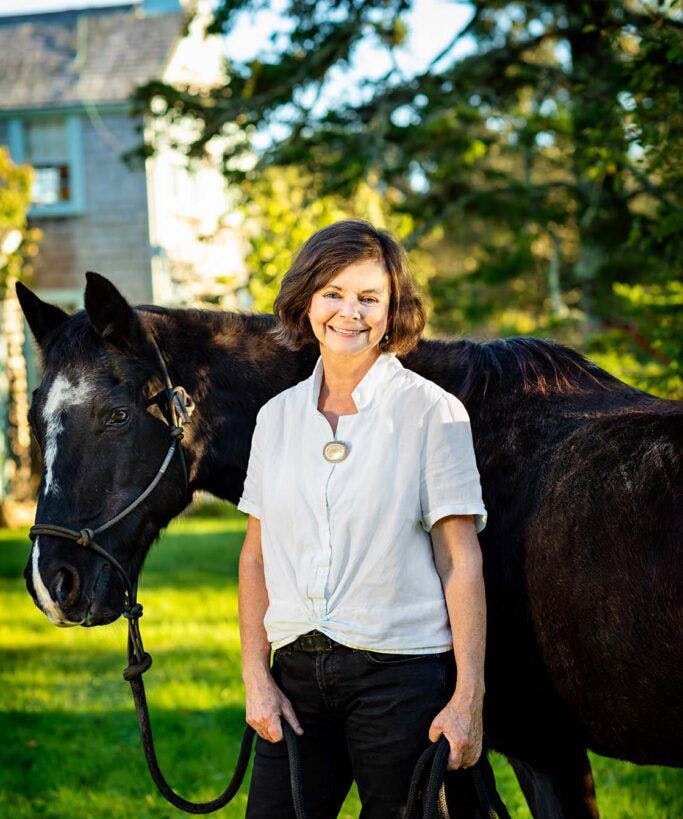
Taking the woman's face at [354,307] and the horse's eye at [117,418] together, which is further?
the horse's eye at [117,418]

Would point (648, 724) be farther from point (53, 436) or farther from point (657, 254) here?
point (657, 254)

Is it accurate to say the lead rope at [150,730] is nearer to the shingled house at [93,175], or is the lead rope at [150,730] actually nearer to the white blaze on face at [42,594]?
the white blaze on face at [42,594]

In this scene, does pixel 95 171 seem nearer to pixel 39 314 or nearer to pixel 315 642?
pixel 39 314

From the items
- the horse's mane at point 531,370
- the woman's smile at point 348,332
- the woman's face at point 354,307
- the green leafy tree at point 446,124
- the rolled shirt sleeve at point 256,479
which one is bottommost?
the rolled shirt sleeve at point 256,479

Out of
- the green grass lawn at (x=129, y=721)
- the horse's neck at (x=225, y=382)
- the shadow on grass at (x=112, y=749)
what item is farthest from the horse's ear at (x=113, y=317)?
the shadow on grass at (x=112, y=749)

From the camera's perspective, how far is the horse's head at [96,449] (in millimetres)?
2631

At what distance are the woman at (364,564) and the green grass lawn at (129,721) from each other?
226cm

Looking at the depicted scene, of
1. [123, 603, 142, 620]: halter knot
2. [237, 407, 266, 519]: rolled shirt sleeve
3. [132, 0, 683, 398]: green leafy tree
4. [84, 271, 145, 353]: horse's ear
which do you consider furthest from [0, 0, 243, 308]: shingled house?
[237, 407, 266, 519]: rolled shirt sleeve

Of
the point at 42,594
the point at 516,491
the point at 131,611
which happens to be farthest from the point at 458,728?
the point at 42,594

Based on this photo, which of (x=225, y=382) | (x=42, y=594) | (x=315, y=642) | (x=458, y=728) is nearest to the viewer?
(x=458, y=728)

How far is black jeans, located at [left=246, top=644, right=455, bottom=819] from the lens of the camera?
2.12 m

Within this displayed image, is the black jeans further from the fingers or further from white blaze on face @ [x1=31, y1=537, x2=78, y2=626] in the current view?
white blaze on face @ [x1=31, y1=537, x2=78, y2=626]

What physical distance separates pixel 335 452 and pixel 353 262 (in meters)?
0.47

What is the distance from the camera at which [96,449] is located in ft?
8.98
